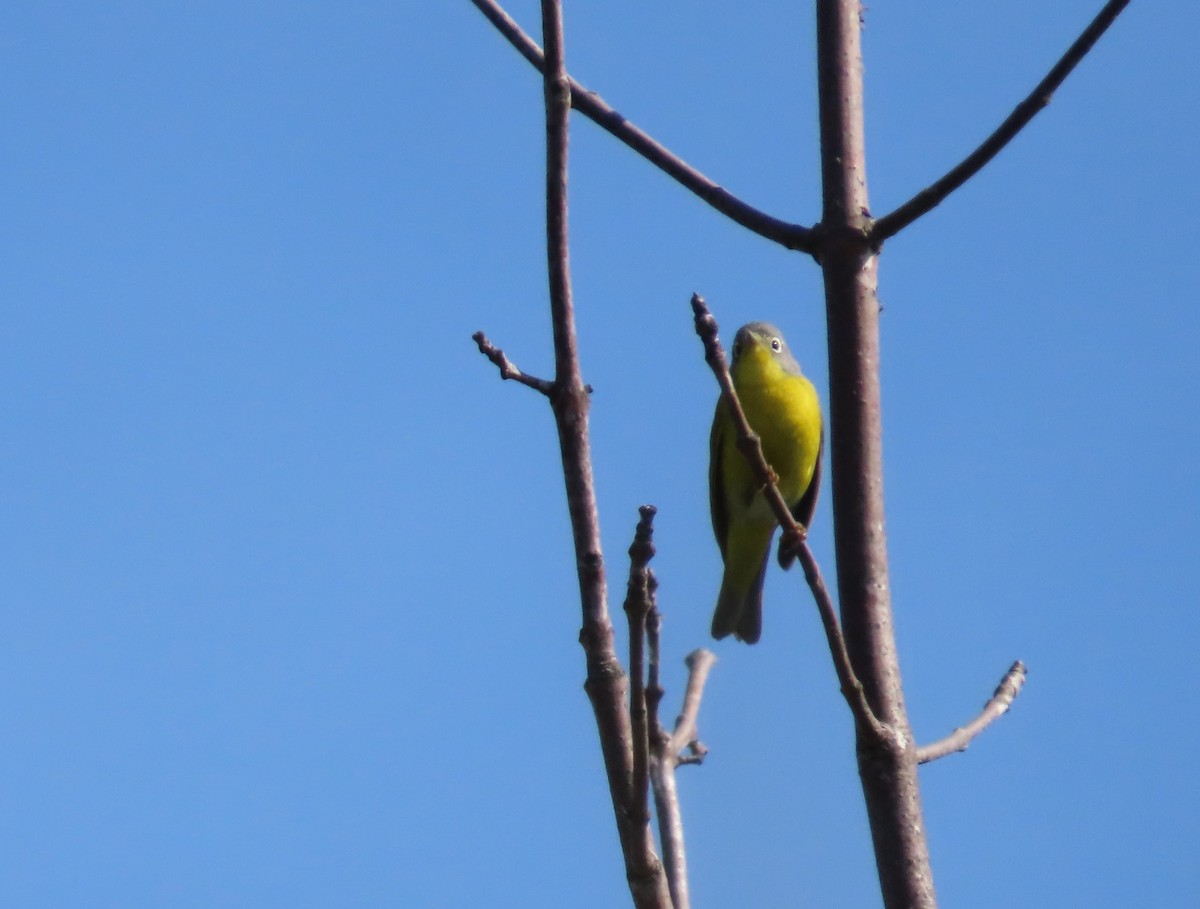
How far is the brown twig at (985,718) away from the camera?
2949 mm

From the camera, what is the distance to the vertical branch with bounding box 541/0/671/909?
2180 mm

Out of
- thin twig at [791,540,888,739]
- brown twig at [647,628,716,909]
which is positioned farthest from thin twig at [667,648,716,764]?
thin twig at [791,540,888,739]

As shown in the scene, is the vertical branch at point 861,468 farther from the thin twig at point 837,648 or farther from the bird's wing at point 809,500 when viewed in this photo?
the bird's wing at point 809,500

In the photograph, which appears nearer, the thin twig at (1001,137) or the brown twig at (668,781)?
the brown twig at (668,781)

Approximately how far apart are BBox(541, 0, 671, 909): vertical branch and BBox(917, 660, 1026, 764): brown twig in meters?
0.76

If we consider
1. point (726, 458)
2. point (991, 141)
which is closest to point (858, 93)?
point (991, 141)

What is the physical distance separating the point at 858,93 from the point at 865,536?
112 centimetres

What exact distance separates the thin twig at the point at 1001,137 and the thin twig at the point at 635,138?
31cm

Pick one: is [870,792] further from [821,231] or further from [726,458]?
[726,458]

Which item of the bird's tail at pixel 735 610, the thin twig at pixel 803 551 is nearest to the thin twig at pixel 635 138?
the thin twig at pixel 803 551

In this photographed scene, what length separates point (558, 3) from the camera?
2396mm

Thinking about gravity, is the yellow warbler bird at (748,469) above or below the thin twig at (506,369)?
above

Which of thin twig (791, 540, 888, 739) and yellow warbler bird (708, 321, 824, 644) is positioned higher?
yellow warbler bird (708, 321, 824, 644)

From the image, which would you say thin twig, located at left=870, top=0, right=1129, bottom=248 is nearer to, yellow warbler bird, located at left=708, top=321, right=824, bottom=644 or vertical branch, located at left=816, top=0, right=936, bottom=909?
vertical branch, located at left=816, top=0, right=936, bottom=909
